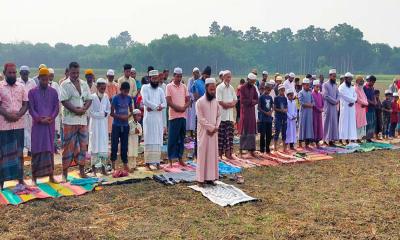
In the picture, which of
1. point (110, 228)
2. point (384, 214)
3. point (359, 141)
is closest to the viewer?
point (110, 228)

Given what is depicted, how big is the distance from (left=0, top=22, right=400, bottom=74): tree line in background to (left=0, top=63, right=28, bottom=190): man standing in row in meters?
64.9

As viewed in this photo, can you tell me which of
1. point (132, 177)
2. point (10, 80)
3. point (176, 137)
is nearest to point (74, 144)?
point (132, 177)

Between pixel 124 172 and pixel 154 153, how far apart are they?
2.56ft

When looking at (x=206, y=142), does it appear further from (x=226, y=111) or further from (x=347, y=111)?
(x=347, y=111)

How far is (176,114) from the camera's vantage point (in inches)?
336

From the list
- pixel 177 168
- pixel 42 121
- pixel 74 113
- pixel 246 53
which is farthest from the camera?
pixel 246 53

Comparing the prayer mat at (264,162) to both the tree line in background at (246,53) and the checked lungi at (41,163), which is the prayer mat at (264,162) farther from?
the tree line in background at (246,53)

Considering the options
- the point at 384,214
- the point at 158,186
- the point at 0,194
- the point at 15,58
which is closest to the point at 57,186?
the point at 0,194

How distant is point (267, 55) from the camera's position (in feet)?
315

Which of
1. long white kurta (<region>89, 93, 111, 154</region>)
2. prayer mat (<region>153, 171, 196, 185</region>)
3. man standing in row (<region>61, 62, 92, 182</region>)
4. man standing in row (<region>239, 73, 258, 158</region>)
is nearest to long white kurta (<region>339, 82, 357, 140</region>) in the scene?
man standing in row (<region>239, 73, 258, 158</region>)

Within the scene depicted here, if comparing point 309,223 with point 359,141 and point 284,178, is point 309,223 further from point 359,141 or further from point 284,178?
point 359,141

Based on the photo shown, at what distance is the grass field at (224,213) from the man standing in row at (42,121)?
84cm

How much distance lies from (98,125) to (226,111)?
2697 millimetres

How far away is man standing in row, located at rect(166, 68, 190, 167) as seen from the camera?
8516mm
